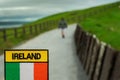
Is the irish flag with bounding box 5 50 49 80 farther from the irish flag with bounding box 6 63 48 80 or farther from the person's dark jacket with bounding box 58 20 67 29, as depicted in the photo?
the person's dark jacket with bounding box 58 20 67 29

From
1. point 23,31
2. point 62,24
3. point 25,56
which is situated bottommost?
point 23,31

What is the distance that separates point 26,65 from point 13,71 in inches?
4.7

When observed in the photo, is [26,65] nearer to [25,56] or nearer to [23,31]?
[25,56]

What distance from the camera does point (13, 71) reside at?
11.8 feet

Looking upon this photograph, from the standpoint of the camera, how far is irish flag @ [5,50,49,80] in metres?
3.55

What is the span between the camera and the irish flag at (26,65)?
11.6 feet

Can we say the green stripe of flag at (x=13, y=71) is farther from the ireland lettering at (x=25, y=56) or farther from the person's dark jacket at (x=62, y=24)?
the person's dark jacket at (x=62, y=24)

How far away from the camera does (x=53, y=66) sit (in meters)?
15.3

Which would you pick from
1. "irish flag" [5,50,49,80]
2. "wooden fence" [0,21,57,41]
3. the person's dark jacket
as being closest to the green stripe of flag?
"irish flag" [5,50,49,80]

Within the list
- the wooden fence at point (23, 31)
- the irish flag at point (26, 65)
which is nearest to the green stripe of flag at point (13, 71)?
the irish flag at point (26, 65)

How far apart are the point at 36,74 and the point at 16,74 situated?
166 millimetres

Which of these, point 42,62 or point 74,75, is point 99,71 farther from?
point 42,62

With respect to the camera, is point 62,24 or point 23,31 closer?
point 62,24

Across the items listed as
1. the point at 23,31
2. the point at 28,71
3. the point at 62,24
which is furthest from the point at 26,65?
the point at 23,31
